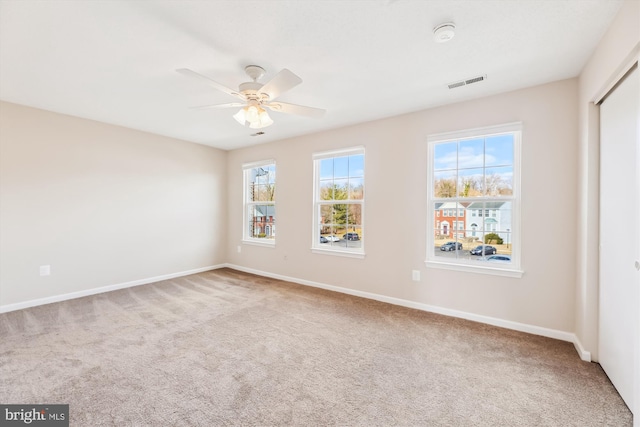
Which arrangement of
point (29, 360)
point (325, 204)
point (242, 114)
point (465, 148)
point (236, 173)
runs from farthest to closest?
point (236, 173), point (325, 204), point (465, 148), point (242, 114), point (29, 360)

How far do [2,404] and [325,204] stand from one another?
3659mm

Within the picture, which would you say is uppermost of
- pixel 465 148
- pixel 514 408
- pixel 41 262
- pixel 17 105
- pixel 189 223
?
pixel 17 105

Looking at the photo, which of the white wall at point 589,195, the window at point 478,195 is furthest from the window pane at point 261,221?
the white wall at point 589,195

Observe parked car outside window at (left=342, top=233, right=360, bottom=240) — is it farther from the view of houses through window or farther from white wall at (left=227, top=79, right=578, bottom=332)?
the view of houses through window

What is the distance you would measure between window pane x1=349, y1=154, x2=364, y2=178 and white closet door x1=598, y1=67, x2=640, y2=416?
2.45 m

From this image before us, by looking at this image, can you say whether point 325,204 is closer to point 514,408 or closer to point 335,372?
point 335,372

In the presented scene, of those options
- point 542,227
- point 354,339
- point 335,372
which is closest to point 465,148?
point 542,227

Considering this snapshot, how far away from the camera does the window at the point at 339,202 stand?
3.98 metres

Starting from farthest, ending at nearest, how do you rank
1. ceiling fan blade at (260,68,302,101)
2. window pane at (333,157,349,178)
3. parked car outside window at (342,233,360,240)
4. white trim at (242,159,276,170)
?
white trim at (242,159,276,170)
window pane at (333,157,349,178)
parked car outside window at (342,233,360,240)
ceiling fan blade at (260,68,302,101)

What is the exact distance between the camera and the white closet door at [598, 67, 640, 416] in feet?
5.58

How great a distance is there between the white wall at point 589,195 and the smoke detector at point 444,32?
1.10 meters

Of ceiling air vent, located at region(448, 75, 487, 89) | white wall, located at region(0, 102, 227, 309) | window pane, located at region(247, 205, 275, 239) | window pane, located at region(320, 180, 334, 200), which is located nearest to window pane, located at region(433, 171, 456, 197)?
ceiling air vent, located at region(448, 75, 487, 89)

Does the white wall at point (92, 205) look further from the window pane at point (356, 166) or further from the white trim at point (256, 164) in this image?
the window pane at point (356, 166)

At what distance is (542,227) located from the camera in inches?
105
